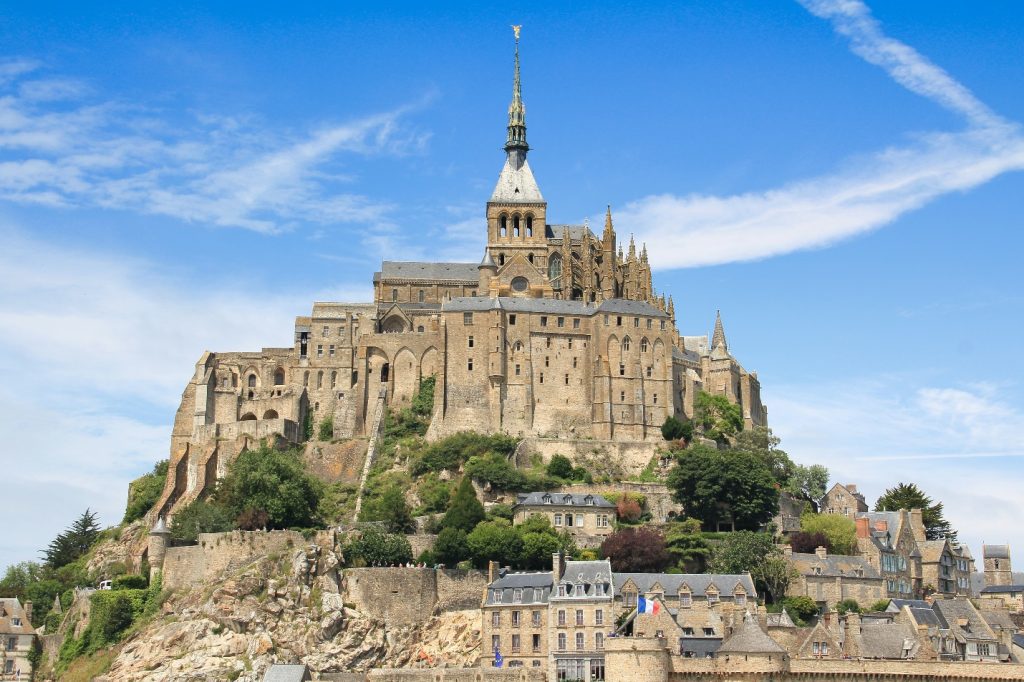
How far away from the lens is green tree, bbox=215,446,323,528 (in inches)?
3081

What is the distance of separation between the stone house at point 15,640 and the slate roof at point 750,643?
122 feet

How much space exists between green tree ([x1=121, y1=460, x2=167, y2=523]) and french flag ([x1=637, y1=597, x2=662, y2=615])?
114 ft

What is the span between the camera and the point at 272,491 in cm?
7900

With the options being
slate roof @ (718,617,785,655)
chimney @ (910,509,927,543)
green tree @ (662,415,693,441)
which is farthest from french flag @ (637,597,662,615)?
green tree @ (662,415,693,441)

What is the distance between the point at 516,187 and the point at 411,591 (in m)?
39.4

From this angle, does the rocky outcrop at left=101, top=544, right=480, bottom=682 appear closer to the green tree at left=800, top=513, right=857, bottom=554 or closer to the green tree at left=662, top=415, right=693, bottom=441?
the green tree at left=800, top=513, right=857, bottom=554

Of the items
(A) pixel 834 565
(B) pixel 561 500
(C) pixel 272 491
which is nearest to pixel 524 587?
(B) pixel 561 500

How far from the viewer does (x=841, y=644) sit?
6525 centimetres

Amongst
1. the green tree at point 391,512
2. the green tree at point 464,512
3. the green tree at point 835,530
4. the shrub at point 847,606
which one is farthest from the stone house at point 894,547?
the green tree at point 391,512

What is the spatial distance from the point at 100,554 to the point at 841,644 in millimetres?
42035

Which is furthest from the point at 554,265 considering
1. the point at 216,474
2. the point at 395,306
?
the point at 216,474

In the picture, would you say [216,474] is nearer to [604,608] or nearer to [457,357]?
[457,357]

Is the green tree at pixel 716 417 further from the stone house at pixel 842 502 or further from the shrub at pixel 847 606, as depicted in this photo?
the shrub at pixel 847 606

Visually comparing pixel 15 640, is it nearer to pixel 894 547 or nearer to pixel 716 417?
pixel 716 417
